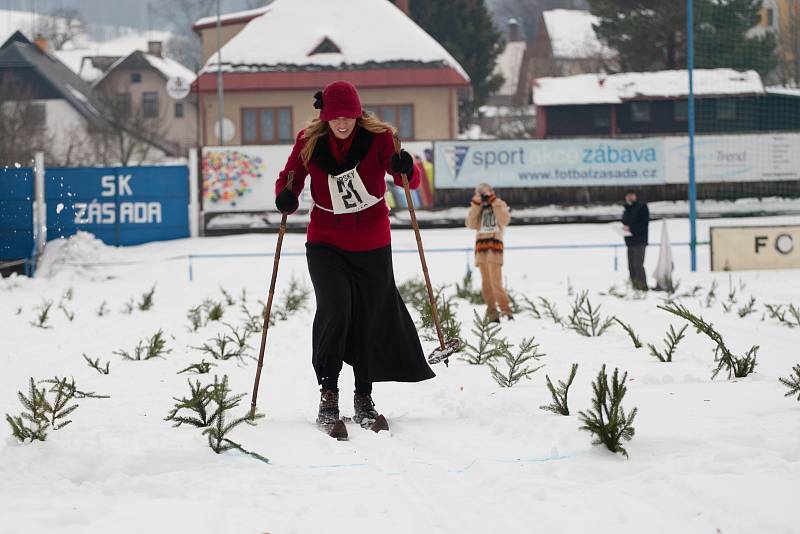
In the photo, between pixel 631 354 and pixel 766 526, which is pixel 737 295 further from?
pixel 766 526

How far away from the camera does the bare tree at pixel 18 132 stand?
93.3 ft

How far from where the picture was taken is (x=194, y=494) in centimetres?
383

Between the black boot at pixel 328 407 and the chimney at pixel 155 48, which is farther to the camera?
the chimney at pixel 155 48

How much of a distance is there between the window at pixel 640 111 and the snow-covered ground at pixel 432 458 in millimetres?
32573

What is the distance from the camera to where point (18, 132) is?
3056 cm

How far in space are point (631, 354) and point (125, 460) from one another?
13.9 feet

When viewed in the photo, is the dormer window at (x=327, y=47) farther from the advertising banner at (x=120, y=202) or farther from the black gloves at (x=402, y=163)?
the black gloves at (x=402, y=163)

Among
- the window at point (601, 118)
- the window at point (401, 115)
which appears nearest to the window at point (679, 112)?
the window at point (601, 118)

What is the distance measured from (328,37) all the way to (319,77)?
1778 mm

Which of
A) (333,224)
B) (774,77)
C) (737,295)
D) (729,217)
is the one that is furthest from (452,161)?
(774,77)

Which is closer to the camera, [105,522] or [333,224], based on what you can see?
[105,522]

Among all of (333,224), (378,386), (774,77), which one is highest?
(774,77)

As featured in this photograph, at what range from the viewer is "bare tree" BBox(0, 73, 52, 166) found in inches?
1120

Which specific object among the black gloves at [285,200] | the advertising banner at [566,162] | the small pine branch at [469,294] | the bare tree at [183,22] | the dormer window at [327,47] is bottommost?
the small pine branch at [469,294]
